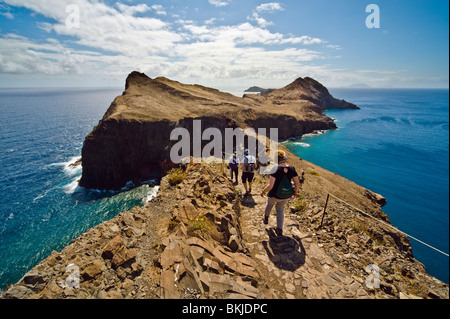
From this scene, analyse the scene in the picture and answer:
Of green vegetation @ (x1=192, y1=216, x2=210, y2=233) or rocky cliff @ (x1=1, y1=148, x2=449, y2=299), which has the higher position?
green vegetation @ (x1=192, y1=216, x2=210, y2=233)

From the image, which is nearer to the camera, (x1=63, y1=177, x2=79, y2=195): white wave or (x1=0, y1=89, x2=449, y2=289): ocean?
(x1=0, y1=89, x2=449, y2=289): ocean

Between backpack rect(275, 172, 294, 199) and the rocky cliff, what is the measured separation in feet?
6.91

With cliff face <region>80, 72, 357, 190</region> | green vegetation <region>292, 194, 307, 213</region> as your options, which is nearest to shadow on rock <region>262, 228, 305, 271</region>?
green vegetation <region>292, 194, 307, 213</region>

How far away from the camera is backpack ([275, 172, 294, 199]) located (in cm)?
694

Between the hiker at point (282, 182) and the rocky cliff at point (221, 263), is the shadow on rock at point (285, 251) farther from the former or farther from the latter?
the hiker at point (282, 182)

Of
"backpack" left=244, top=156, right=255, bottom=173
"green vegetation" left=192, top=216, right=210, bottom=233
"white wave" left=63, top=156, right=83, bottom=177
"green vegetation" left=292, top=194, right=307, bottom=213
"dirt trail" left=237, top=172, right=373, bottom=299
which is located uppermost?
"backpack" left=244, top=156, right=255, bottom=173

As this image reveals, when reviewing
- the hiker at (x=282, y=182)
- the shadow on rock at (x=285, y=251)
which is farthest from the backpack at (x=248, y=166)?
the hiker at (x=282, y=182)

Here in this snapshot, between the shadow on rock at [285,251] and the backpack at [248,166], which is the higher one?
the backpack at [248,166]

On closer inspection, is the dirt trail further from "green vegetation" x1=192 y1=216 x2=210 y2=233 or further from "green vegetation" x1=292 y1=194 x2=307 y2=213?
"green vegetation" x1=192 y1=216 x2=210 y2=233

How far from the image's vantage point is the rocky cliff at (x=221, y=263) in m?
5.18

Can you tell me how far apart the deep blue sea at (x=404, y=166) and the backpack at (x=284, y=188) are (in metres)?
26.0

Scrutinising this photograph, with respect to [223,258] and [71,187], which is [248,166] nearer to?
[223,258]
